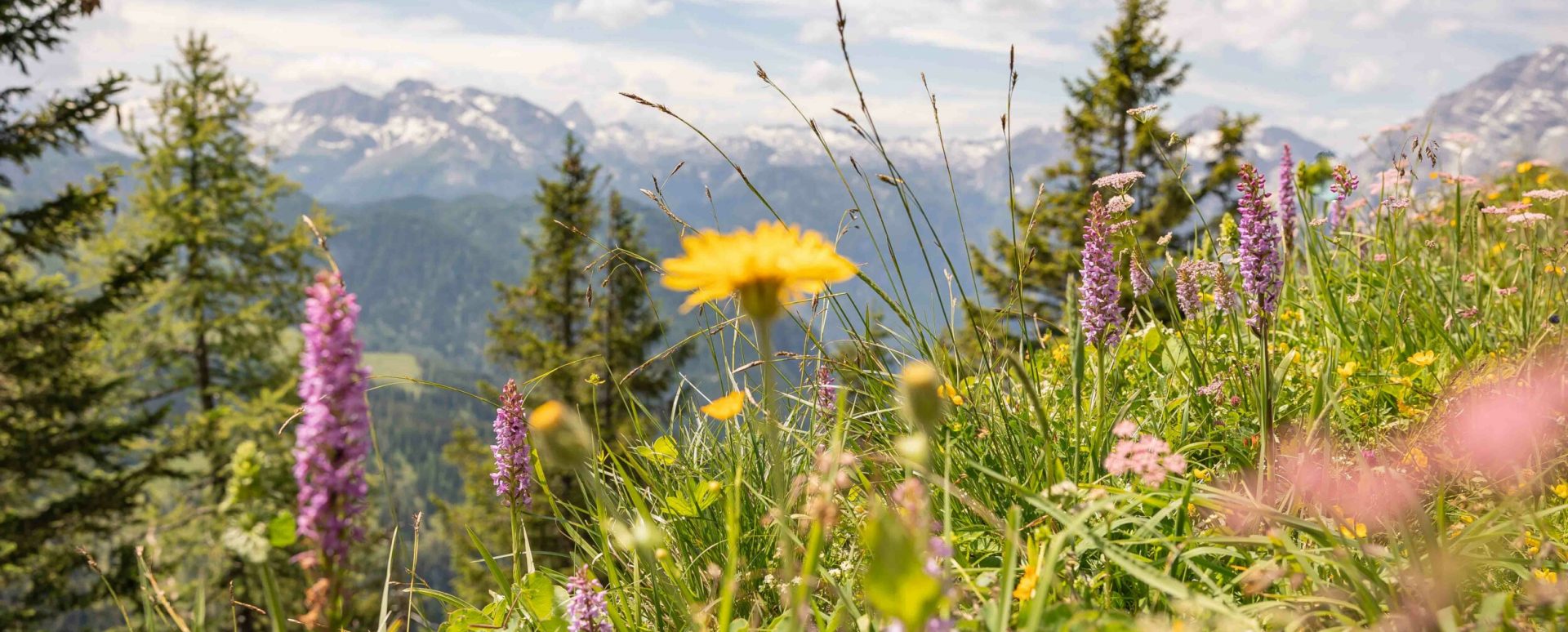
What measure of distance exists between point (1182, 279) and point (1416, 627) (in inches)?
64.1

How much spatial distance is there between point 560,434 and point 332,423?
438 mm

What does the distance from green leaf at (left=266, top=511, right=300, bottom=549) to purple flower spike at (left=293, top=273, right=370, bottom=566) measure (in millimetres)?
20

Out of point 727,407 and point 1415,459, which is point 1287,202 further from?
point 727,407

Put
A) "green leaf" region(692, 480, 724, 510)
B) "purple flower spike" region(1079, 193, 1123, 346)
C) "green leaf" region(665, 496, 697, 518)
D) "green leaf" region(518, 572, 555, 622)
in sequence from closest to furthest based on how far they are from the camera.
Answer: "green leaf" region(518, 572, 555, 622) < "green leaf" region(692, 480, 724, 510) < "green leaf" region(665, 496, 697, 518) < "purple flower spike" region(1079, 193, 1123, 346)

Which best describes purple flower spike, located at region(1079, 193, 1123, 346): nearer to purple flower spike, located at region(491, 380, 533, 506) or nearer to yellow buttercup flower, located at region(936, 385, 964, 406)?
yellow buttercup flower, located at region(936, 385, 964, 406)

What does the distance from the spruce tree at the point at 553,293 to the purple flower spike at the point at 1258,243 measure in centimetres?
1885

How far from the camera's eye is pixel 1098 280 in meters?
2.41

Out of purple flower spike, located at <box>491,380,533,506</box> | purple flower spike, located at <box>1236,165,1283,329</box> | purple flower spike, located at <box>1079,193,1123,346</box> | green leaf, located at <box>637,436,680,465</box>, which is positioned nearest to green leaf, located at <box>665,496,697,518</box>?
green leaf, located at <box>637,436,680,465</box>

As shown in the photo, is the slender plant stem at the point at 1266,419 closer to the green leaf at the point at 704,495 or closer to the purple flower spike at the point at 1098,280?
the purple flower spike at the point at 1098,280

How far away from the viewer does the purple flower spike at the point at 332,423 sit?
1020 millimetres

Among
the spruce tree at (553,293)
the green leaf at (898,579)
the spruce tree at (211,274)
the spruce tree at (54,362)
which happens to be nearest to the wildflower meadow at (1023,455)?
the green leaf at (898,579)

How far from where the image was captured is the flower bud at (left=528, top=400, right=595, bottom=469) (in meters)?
1.41

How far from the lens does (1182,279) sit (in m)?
2.61

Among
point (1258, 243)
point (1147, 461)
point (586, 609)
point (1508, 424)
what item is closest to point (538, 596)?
point (586, 609)
